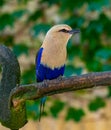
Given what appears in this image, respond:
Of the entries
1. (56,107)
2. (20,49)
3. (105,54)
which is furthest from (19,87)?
(56,107)

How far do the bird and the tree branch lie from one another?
13 centimetres

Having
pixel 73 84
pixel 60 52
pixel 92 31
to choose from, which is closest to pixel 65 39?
pixel 60 52

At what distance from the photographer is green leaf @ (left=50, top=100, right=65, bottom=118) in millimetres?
3268

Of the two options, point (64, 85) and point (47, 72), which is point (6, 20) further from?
point (64, 85)

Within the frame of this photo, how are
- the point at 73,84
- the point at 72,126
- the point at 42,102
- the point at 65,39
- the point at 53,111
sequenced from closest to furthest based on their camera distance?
the point at 73,84, the point at 65,39, the point at 42,102, the point at 53,111, the point at 72,126

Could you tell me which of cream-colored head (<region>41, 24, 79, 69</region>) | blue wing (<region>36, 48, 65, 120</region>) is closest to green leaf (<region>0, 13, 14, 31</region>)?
blue wing (<region>36, 48, 65, 120</region>)

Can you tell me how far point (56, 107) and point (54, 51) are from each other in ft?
6.63

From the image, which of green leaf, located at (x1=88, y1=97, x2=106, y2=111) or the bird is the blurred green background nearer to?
green leaf, located at (x1=88, y1=97, x2=106, y2=111)

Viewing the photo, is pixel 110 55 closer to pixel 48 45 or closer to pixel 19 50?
pixel 19 50

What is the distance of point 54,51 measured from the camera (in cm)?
128

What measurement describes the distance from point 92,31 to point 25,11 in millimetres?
385

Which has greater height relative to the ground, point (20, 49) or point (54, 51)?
point (54, 51)

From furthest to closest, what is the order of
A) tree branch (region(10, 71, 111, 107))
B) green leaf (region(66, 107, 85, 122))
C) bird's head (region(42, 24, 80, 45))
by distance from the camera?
green leaf (region(66, 107, 85, 122)), bird's head (region(42, 24, 80, 45)), tree branch (region(10, 71, 111, 107))

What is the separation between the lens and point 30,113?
3225 mm
